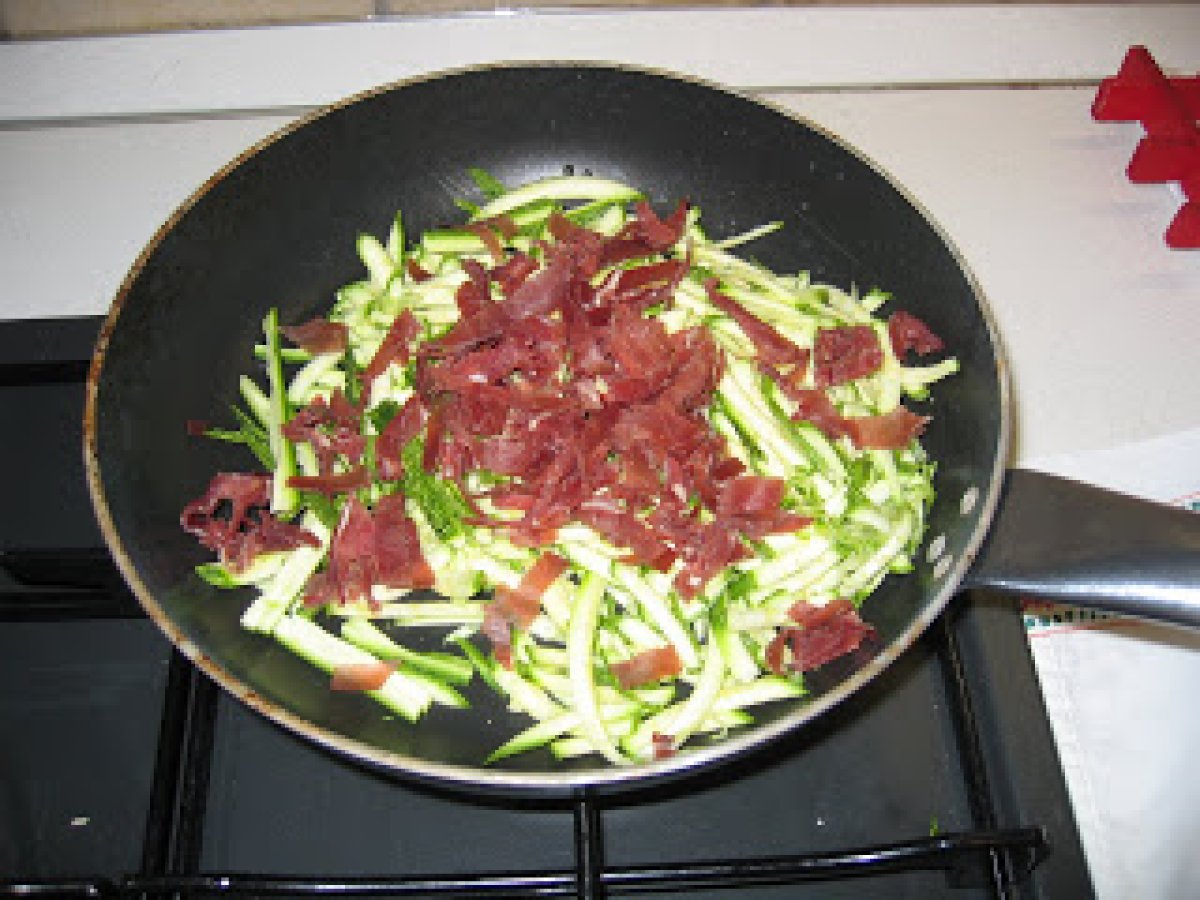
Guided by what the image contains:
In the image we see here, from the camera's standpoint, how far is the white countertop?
4.65 feet

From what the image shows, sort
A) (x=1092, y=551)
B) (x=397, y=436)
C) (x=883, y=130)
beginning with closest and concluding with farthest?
(x=1092, y=551) < (x=397, y=436) < (x=883, y=130)

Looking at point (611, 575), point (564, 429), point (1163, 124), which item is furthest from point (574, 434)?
point (1163, 124)

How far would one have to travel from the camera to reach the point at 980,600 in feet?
3.79

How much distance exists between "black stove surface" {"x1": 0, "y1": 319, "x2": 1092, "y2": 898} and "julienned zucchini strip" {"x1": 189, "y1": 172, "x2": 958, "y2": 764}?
0.10 meters

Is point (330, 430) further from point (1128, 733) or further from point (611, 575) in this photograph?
point (1128, 733)

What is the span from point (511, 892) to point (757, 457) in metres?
0.55

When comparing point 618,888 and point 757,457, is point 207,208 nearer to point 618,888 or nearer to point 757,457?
point 757,457

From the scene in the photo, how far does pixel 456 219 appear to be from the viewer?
56.3 inches

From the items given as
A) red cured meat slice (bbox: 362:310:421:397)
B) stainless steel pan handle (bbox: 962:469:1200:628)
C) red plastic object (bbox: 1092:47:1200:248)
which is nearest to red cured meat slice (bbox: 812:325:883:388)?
stainless steel pan handle (bbox: 962:469:1200:628)

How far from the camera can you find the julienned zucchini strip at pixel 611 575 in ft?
3.47

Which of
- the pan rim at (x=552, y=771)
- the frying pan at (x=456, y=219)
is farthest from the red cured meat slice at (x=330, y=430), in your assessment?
the pan rim at (x=552, y=771)

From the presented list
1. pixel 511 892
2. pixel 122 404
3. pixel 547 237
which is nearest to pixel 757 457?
pixel 547 237

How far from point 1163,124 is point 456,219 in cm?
109

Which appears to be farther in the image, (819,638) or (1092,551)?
(819,638)
